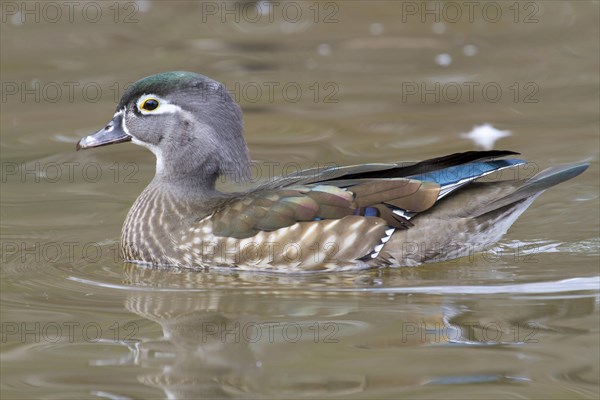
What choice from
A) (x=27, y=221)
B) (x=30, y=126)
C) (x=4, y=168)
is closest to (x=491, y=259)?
(x=27, y=221)

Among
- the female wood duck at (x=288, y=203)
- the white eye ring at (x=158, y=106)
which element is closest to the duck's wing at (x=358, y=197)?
the female wood duck at (x=288, y=203)

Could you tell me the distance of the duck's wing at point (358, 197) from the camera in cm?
691

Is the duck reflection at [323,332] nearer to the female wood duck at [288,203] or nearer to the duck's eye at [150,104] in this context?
the female wood duck at [288,203]

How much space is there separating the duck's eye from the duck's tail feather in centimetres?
203

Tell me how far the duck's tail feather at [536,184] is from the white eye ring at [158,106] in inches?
75.7

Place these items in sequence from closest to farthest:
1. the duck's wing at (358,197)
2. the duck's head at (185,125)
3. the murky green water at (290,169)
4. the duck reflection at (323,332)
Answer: the duck reflection at (323,332), the murky green water at (290,169), the duck's wing at (358,197), the duck's head at (185,125)

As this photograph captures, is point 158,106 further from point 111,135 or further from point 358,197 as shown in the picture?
point 358,197

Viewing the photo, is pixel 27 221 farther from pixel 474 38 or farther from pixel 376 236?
pixel 474 38

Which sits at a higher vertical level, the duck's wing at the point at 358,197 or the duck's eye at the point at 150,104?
the duck's eye at the point at 150,104

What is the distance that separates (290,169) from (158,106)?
196cm

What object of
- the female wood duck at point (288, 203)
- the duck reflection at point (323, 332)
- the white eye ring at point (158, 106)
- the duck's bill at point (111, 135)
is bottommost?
the duck reflection at point (323, 332)

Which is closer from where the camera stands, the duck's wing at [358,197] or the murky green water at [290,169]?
the murky green water at [290,169]

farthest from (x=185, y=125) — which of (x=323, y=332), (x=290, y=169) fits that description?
(x=323, y=332)

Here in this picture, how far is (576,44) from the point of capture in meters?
11.9
